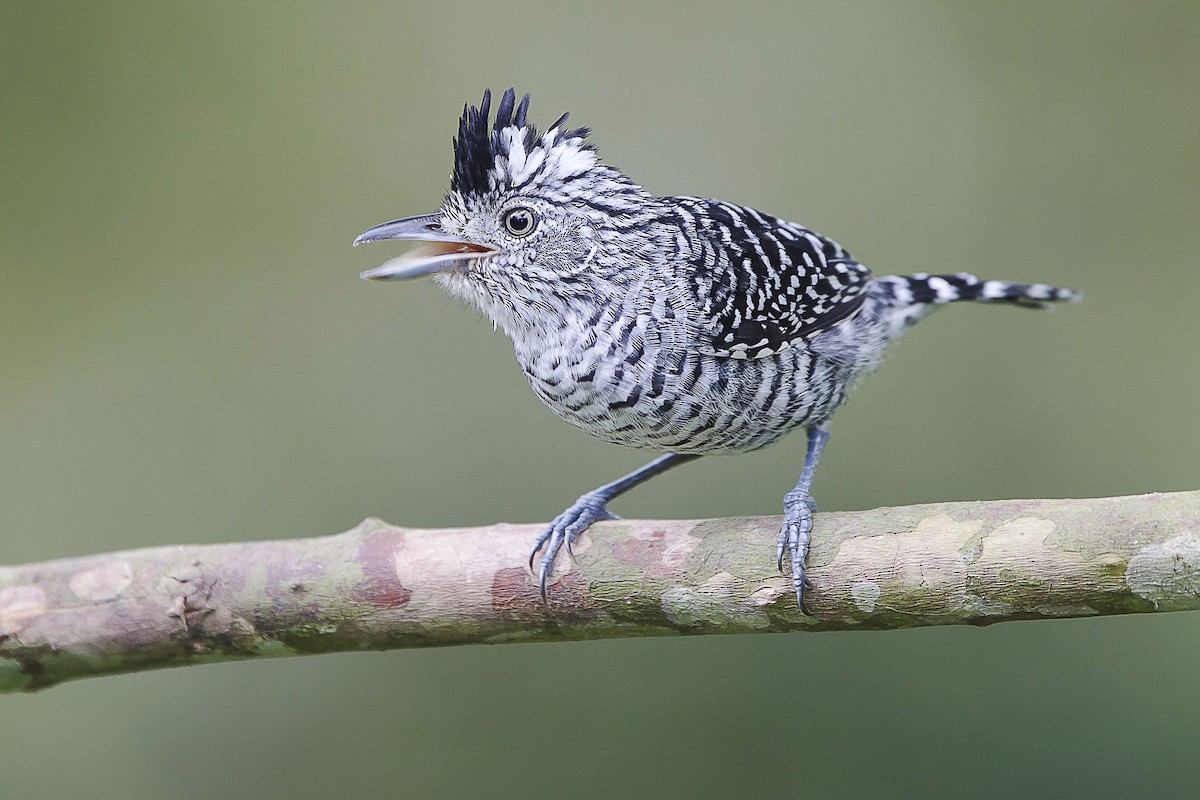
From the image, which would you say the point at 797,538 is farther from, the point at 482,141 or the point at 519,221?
the point at 482,141

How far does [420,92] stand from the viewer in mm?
4520

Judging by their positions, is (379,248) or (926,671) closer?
(926,671)

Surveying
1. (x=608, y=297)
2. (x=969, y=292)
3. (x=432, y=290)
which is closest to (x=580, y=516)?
(x=608, y=297)

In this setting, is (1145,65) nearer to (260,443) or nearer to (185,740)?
(260,443)

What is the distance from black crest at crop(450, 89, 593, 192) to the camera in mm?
2551

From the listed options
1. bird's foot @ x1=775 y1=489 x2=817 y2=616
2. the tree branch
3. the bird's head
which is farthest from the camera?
the bird's head

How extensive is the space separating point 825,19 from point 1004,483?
2070mm

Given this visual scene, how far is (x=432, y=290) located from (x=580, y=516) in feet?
5.81

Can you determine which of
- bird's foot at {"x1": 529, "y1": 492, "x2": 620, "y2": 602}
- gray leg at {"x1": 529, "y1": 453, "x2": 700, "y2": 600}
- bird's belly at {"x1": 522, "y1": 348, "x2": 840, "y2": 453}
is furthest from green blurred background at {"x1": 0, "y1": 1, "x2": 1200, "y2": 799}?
bird's belly at {"x1": 522, "y1": 348, "x2": 840, "y2": 453}

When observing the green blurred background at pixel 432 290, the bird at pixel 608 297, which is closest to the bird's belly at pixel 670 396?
the bird at pixel 608 297

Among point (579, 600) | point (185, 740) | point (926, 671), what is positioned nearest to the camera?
point (579, 600)

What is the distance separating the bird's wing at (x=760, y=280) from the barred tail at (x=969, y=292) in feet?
0.58

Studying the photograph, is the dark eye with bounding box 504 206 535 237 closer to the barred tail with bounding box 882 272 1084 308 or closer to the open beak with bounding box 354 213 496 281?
the open beak with bounding box 354 213 496 281

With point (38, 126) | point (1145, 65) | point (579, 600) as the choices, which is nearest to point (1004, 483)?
point (1145, 65)
